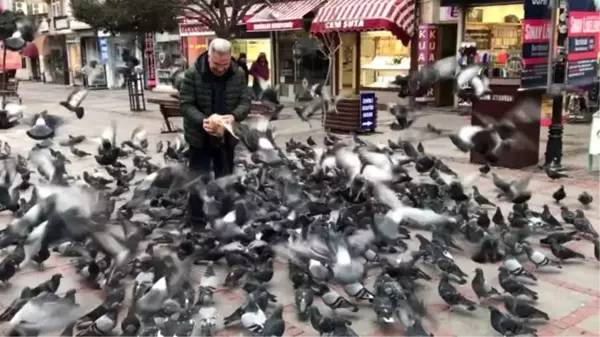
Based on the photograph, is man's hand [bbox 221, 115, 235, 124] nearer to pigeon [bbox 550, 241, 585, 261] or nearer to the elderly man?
the elderly man

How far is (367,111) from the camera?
12594 mm

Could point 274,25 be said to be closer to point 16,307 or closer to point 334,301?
point 334,301

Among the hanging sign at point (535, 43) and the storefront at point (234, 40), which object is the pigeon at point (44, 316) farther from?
the storefront at point (234, 40)

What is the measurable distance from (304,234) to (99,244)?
1.40 m

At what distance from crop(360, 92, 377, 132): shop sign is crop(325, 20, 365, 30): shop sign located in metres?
4.22

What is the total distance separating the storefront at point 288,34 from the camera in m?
18.6

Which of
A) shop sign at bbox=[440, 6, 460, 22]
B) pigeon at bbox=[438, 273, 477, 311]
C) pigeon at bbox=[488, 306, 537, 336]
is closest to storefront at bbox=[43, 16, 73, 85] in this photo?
shop sign at bbox=[440, 6, 460, 22]

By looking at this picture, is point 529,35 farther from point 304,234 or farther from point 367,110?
point 304,234

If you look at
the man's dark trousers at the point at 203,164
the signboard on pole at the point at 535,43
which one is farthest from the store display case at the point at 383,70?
the man's dark trousers at the point at 203,164

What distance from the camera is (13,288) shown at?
4.62 metres

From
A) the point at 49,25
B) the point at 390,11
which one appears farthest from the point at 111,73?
the point at 390,11

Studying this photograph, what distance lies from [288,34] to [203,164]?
16.4 m

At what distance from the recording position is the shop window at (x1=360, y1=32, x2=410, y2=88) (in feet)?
61.9

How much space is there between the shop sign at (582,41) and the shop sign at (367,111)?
4.24m
